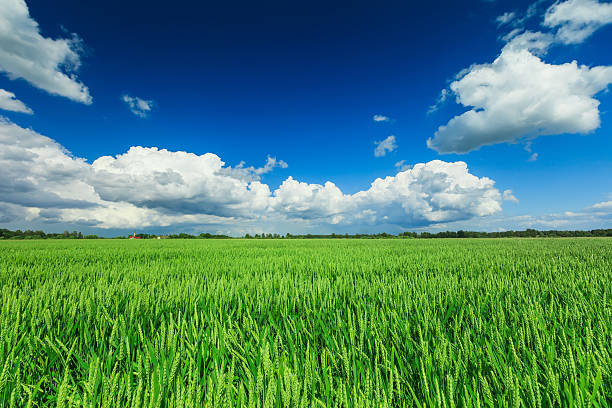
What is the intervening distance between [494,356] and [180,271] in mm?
4345

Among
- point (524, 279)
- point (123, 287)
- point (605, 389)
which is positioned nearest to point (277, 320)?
point (605, 389)

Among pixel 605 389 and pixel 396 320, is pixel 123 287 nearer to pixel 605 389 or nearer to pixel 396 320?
pixel 396 320

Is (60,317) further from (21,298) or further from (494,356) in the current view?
(494,356)

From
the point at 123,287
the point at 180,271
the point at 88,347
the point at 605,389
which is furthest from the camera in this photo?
the point at 180,271

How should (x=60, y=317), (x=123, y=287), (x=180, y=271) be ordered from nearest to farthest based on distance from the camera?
1. (x=60, y=317)
2. (x=123, y=287)
3. (x=180, y=271)

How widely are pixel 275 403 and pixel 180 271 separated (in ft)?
13.2

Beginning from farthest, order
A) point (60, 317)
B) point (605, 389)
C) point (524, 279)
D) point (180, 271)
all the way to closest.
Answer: point (180, 271) → point (524, 279) → point (60, 317) → point (605, 389)

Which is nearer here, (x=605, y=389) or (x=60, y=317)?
(x=605, y=389)

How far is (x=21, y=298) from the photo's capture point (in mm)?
2371

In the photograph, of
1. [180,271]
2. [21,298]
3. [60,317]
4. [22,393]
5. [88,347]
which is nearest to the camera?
[22,393]

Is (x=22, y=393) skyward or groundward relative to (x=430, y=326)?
groundward

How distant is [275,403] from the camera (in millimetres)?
868

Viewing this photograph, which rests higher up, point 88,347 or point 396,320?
point 396,320

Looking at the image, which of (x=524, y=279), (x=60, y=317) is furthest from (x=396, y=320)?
(x=524, y=279)
